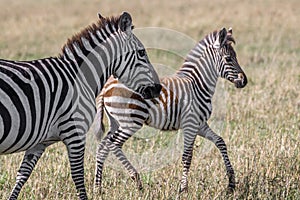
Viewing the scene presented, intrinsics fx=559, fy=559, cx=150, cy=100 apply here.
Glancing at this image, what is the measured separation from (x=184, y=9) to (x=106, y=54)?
72.6 ft

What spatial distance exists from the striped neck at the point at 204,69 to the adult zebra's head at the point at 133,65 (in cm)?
139

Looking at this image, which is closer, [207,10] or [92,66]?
[92,66]

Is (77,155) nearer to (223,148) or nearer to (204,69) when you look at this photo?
(223,148)

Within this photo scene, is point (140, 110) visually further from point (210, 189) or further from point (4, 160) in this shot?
point (4, 160)

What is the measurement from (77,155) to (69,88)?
68 cm

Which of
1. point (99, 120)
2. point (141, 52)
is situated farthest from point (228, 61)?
point (99, 120)

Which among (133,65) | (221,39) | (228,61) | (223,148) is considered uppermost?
(221,39)

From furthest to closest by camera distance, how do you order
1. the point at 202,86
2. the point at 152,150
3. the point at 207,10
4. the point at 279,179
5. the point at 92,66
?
1. the point at 207,10
2. the point at 152,150
3. the point at 202,86
4. the point at 279,179
5. the point at 92,66

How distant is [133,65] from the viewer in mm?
6227

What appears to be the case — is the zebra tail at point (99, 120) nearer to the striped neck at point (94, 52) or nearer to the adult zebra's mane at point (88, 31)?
the striped neck at point (94, 52)

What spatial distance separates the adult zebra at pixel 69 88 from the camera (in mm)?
5029

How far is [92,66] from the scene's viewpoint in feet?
19.5

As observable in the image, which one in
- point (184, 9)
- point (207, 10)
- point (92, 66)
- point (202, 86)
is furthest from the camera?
point (184, 9)

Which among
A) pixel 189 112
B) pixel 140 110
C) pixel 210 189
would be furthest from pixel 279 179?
pixel 140 110
